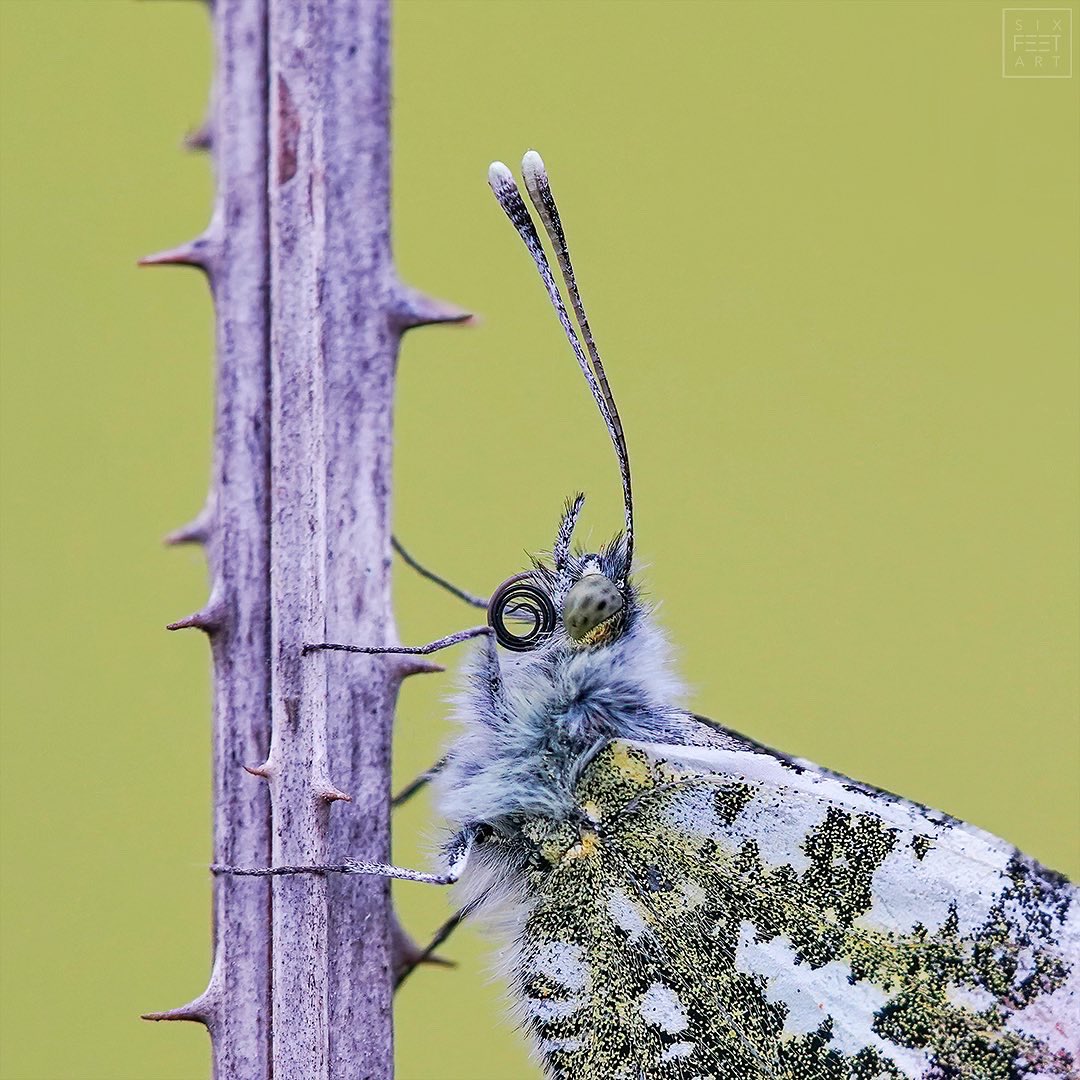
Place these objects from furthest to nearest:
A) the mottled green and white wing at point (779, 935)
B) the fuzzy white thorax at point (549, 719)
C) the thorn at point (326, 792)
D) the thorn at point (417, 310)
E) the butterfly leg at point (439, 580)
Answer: the butterfly leg at point (439, 580) < the fuzzy white thorax at point (549, 719) < the mottled green and white wing at point (779, 935) < the thorn at point (417, 310) < the thorn at point (326, 792)

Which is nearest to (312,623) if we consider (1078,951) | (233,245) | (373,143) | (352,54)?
(233,245)

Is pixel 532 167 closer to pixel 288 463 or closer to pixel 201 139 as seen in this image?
pixel 201 139

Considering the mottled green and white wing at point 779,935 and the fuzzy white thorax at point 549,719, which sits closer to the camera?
the mottled green and white wing at point 779,935

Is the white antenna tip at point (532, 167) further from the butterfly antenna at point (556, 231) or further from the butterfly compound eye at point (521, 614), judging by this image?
the butterfly compound eye at point (521, 614)

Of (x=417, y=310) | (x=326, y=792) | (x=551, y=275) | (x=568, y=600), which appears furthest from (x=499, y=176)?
(x=326, y=792)

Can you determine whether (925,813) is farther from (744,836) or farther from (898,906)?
(744,836)

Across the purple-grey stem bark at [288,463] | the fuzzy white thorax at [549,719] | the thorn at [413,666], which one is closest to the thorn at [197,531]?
the purple-grey stem bark at [288,463]
